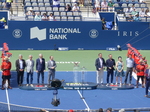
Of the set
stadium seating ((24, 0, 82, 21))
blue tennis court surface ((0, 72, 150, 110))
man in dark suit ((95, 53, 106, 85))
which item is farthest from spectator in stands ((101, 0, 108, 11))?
blue tennis court surface ((0, 72, 150, 110))

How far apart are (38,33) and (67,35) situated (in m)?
2.30

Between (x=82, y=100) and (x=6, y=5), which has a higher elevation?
(x=6, y=5)

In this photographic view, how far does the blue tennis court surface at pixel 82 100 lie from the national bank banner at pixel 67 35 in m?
13.0

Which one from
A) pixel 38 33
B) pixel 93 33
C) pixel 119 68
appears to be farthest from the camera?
pixel 93 33

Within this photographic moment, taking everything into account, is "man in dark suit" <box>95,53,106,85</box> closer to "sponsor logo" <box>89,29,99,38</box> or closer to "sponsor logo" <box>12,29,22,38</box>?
"sponsor logo" <box>89,29,99,38</box>

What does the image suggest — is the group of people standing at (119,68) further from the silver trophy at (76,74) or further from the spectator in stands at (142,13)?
the spectator in stands at (142,13)

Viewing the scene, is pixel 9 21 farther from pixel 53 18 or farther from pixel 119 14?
pixel 119 14

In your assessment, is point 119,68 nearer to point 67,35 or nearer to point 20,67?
point 20,67

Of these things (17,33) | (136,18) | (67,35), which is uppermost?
(136,18)

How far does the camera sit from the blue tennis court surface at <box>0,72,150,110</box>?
18953 mm

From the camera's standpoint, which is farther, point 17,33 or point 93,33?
point 93,33

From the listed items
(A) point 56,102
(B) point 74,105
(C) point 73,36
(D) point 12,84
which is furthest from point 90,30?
(A) point 56,102

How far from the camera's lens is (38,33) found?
34.7m

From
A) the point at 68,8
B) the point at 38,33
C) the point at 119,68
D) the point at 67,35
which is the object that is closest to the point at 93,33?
the point at 67,35
